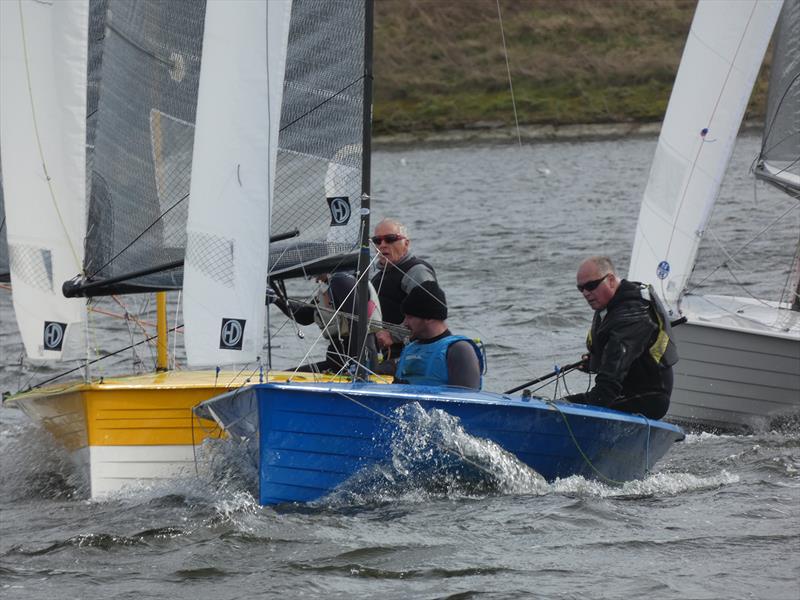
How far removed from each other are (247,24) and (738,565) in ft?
10.5

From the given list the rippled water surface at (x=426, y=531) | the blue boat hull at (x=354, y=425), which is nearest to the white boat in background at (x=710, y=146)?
the rippled water surface at (x=426, y=531)

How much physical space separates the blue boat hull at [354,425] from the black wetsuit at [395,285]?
125cm

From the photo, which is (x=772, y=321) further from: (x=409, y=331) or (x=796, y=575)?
(x=796, y=575)

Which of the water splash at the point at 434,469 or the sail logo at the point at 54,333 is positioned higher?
the sail logo at the point at 54,333

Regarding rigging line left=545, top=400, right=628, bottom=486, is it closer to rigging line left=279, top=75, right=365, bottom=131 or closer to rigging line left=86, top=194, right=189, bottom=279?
rigging line left=279, top=75, right=365, bottom=131

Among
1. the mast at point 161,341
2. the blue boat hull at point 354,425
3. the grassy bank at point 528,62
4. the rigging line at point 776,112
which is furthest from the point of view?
the grassy bank at point 528,62

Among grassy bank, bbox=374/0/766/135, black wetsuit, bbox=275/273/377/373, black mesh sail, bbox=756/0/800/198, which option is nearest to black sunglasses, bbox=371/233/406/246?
black wetsuit, bbox=275/273/377/373

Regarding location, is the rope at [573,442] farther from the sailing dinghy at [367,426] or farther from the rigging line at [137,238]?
the rigging line at [137,238]

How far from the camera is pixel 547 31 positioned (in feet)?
204

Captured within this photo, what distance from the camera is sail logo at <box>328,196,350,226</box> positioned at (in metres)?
7.38

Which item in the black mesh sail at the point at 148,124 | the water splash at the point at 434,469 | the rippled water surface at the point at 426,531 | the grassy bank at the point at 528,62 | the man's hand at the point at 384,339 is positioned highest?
the grassy bank at the point at 528,62

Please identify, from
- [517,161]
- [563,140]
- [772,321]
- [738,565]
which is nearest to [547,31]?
[563,140]

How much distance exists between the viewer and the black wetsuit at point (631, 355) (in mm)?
7176

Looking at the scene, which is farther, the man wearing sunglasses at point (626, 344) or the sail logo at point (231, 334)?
the man wearing sunglasses at point (626, 344)
